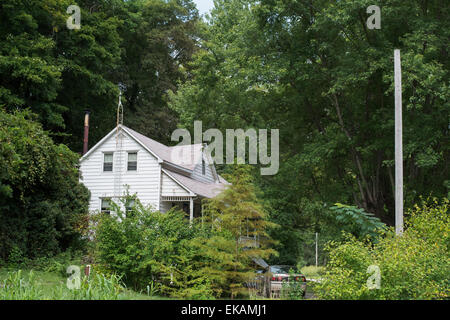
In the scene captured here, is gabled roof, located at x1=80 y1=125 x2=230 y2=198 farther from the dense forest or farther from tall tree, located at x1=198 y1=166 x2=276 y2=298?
tall tree, located at x1=198 y1=166 x2=276 y2=298

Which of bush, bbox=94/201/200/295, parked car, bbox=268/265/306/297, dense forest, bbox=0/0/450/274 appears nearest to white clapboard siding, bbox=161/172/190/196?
dense forest, bbox=0/0/450/274

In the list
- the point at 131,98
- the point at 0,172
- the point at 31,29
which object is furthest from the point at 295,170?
the point at 131,98

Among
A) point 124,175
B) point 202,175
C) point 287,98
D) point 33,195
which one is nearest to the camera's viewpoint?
point 33,195

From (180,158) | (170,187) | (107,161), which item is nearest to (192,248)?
(170,187)

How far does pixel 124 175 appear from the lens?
23.8 m

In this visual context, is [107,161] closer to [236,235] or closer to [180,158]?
[180,158]

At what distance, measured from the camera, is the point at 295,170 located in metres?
20.2

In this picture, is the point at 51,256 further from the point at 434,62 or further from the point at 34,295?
the point at 434,62

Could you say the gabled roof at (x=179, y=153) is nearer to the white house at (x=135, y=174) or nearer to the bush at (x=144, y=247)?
the white house at (x=135, y=174)

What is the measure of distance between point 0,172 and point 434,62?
14.7m

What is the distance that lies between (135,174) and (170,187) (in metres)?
2.09

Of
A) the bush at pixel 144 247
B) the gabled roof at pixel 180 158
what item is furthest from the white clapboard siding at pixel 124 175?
the bush at pixel 144 247

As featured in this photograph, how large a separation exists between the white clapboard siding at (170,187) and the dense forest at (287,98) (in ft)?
12.6

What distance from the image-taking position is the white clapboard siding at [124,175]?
23.2 metres
